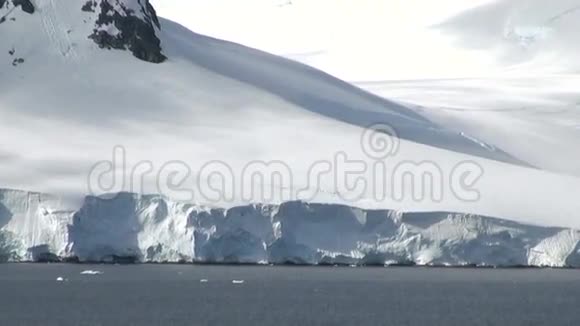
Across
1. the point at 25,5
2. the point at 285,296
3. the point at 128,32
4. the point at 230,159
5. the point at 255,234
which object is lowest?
the point at 285,296

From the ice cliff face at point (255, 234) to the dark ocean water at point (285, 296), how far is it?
439mm

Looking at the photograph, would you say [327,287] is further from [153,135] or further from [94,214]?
[153,135]

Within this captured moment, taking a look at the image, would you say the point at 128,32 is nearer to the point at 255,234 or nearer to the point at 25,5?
the point at 25,5

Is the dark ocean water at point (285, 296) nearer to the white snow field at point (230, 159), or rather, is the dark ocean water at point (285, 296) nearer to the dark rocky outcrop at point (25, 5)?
the white snow field at point (230, 159)

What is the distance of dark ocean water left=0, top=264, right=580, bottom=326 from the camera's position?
31.8 meters

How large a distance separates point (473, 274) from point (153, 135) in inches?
339

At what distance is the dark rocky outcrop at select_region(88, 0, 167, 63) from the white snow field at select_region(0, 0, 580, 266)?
1.9 inches

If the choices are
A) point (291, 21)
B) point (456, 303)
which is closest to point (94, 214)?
point (456, 303)

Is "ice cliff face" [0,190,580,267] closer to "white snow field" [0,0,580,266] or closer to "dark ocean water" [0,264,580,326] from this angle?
"white snow field" [0,0,580,266]

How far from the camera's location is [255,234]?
36.6 m

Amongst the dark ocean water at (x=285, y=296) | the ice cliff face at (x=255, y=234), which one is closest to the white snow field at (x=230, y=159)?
the ice cliff face at (x=255, y=234)

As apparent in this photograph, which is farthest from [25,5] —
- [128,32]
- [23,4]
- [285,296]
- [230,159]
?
[285,296]

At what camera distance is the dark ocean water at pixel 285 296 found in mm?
31750

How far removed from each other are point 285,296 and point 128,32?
1374 cm
